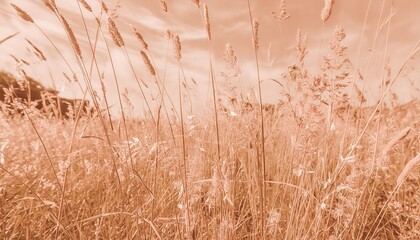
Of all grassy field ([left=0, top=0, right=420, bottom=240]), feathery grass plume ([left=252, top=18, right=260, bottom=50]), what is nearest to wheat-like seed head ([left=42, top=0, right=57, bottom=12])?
grassy field ([left=0, top=0, right=420, bottom=240])

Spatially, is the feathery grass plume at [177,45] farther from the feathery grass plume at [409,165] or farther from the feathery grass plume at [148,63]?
the feathery grass plume at [409,165]

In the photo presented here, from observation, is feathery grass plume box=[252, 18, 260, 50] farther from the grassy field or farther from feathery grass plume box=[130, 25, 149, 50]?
feathery grass plume box=[130, 25, 149, 50]

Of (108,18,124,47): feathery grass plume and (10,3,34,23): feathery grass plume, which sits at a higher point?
(10,3,34,23): feathery grass plume

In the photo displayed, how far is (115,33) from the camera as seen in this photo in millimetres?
1279

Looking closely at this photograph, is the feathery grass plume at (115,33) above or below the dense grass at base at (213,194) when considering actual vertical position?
above

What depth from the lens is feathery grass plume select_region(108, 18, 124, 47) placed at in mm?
1270

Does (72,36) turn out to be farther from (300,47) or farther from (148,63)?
(300,47)

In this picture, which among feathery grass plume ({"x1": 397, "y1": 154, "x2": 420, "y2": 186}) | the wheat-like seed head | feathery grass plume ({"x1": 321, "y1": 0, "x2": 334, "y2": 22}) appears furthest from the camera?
feathery grass plume ({"x1": 321, "y1": 0, "x2": 334, "y2": 22})

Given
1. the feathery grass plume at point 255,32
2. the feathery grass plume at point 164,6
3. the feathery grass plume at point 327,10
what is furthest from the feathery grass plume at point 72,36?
the feathery grass plume at point 327,10

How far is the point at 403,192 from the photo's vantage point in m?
2.22

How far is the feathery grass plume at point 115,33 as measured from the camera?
127cm

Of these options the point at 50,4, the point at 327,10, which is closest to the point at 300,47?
the point at 327,10

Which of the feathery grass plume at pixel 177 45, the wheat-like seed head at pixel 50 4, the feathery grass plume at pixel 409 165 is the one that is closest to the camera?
the feathery grass plume at pixel 409 165

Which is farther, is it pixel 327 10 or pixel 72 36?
pixel 327 10
